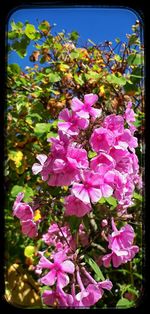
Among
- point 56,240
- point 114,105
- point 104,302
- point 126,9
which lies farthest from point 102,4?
point 104,302

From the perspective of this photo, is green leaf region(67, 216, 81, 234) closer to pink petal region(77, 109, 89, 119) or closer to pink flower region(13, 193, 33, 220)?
pink flower region(13, 193, 33, 220)

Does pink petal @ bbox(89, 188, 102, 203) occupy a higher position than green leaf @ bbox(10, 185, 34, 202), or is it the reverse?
pink petal @ bbox(89, 188, 102, 203)

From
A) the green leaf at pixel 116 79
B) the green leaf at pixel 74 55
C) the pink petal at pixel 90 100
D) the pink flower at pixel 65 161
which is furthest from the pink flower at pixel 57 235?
the green leaf at pixel 74 55

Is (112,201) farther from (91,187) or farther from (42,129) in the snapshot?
(42,129)

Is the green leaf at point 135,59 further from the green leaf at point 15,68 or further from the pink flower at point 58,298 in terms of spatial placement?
the pink flower at point 58,298

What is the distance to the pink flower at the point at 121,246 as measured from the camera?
77 cm

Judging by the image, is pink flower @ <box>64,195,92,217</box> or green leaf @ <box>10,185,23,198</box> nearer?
pink flower @ <box>64,195,92,217</box>

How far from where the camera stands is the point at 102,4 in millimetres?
705

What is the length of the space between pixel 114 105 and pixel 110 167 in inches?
15.9

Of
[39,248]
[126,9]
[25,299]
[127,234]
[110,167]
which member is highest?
[126,9]

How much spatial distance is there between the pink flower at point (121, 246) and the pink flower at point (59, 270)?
0.10 metres

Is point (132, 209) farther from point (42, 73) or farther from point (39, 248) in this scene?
point (42, 73)

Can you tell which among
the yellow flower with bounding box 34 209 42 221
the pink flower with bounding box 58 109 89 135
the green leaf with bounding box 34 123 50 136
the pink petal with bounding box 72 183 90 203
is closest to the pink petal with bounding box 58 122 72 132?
the pink flower with bounding box 58 109 89 135

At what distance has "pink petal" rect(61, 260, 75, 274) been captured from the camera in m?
0.71
